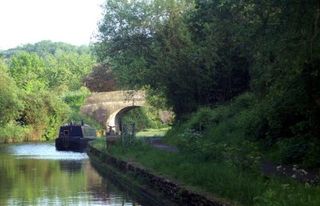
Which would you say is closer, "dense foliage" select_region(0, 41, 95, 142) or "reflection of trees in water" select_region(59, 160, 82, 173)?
"reflection of trees in water" select_region(59, 160, 82, 173)

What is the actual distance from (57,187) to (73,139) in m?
27.9

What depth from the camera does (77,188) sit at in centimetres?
2061

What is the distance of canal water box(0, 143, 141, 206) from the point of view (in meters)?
17.5

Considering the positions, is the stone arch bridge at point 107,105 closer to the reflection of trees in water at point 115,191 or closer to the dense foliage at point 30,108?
the dense foliage at point 30,108

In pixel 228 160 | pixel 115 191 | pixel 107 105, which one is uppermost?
pixel 107 105

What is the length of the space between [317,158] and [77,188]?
871 centimetres

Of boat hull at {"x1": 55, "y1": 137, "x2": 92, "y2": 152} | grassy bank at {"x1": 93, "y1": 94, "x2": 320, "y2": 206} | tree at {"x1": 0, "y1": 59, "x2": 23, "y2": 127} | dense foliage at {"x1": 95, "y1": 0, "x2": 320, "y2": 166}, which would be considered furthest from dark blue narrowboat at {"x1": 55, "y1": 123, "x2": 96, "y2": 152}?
grassy bank at {"x1": 93, "y1": 94, "x2": 320, "y2": 206}

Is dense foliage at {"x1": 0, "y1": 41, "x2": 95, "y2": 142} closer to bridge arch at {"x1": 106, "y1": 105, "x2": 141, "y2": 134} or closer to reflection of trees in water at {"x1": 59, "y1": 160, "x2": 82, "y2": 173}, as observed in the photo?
bridge arch at {"x1": 106, "y1": 105, "x2": 141, "y2": 134}

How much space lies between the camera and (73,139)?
1918 inches

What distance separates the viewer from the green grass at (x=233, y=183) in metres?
10.1

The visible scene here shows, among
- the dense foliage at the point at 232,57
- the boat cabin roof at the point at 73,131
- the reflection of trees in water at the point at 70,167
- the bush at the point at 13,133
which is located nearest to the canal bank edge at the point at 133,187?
the reflection of trees in water at the point at 70,167

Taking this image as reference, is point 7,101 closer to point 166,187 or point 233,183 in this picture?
point 166,187

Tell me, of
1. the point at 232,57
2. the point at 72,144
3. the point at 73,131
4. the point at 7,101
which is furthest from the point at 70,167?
the point at 7,101

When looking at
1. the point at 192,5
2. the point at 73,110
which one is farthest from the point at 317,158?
the point at 73,110
